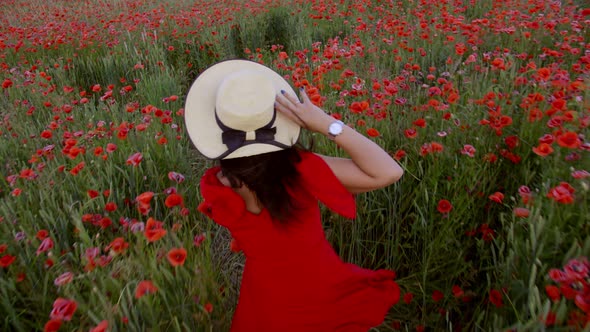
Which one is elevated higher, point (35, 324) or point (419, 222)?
point (35, 324)

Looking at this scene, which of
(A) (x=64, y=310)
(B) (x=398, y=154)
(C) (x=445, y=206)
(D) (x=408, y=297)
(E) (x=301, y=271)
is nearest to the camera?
(A) (x=64, y=310)

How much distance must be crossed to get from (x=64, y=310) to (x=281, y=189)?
0.69 meters

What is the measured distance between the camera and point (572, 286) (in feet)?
2.99

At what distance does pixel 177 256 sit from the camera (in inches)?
43.6

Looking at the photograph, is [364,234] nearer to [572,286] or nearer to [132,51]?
[572,286]

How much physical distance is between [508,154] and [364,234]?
0.78m

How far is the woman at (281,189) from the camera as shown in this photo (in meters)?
1.15

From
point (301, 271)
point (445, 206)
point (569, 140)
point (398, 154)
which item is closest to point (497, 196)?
point (445, 206)

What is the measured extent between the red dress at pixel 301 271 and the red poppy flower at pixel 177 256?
0.68 ft

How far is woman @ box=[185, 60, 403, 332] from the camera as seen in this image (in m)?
1.15

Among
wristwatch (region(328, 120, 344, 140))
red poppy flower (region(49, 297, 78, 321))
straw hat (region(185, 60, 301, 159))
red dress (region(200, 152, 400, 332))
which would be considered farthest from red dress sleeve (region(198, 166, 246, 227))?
red poppy flower (region(49, 297, 78, 321))

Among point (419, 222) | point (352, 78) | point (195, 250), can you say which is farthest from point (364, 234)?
point (352, 78)

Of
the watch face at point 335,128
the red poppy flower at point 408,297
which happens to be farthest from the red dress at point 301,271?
the red poppy flower at point 408,297

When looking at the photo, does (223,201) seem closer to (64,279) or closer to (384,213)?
(64,279)
